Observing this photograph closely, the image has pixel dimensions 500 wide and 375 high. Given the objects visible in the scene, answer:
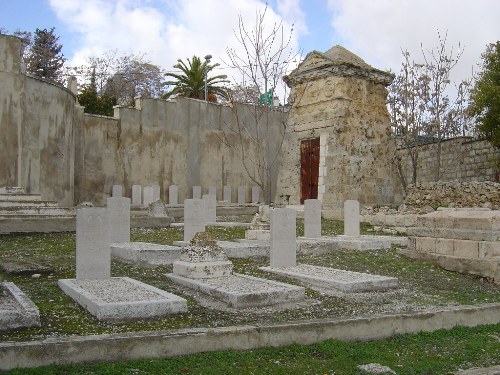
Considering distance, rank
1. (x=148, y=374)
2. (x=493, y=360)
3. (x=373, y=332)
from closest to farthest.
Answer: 1. (x=148, y=374)
2. (x=493, y=360)
3. (x=373, y=332)

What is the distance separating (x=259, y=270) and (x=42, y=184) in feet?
42.5

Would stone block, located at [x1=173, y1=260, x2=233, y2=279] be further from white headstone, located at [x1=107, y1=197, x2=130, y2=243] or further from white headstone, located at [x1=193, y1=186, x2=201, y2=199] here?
white headstone, located at [x1=193, y1=186, x2=201, y2=199]

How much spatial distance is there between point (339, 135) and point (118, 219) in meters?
9.88

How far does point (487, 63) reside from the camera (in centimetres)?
2358

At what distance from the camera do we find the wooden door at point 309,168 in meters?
19.6

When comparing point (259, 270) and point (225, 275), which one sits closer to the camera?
point (225, 275)

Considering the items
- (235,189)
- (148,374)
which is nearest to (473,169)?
(235,189)

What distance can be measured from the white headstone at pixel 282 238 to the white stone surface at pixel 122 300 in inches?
105

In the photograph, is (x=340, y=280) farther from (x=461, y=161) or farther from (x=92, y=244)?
(x=461, y=161)

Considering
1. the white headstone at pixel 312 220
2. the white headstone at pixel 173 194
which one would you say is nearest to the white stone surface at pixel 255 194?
the white headstone at pixel 173 194

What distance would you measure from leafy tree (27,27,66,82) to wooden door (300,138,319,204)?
25.3 metres

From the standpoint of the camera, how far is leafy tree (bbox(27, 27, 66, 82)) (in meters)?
40.8

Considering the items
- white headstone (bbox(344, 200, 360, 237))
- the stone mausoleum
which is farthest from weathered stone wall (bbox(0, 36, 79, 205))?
white headstone (bbox(344, 200, 360, 237))

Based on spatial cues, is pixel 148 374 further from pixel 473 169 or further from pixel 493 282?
pixel 473 169
